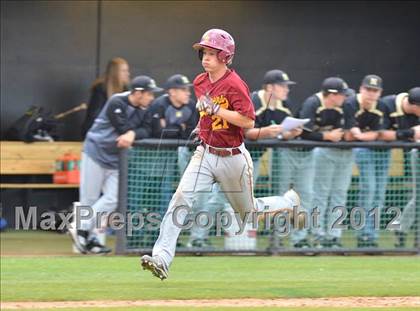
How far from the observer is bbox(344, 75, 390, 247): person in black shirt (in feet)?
41.1

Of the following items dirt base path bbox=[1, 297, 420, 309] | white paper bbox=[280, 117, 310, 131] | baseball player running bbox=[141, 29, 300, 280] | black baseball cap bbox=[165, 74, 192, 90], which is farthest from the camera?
black baseball cap bbox=[165, 74, 192, 90]

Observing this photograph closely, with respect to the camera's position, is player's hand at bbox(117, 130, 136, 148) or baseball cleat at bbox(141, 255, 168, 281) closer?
baseball cleat at bbox(141, 255, 168, 281)

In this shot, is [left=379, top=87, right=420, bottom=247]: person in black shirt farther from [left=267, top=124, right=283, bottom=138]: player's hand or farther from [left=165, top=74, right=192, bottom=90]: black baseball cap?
[left=165, top=74, right=192, bottom=90]: black baseball cap

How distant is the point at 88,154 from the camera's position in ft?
40.8

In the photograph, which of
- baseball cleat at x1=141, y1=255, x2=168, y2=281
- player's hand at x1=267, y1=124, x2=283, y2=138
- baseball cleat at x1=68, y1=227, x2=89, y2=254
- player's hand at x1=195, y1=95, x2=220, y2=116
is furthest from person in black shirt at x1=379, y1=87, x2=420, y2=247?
baseball cleat at x1=141, y1=255, x2=168, y2=281

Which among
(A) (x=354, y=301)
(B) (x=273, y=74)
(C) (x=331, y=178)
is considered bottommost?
(A) (x=354, y=301)

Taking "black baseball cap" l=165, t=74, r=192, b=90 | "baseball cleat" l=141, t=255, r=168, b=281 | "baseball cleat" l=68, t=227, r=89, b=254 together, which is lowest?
"baseball cleat" l=68, t=227, r=89, b=254

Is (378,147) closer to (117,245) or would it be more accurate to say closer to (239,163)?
(117,245)

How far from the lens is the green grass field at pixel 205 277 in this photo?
941cm

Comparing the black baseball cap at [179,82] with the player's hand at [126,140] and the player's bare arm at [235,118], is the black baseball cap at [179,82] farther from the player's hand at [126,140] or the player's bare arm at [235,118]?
the player's bare arm at [235,118]

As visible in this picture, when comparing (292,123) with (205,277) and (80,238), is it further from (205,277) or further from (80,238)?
(80,238)

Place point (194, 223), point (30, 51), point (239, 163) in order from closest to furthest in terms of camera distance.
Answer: point (239, 163) < point (194, 223) < point (30, 51)

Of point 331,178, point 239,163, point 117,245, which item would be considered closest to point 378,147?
point 331,178

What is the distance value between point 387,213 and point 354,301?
3.65 meters
